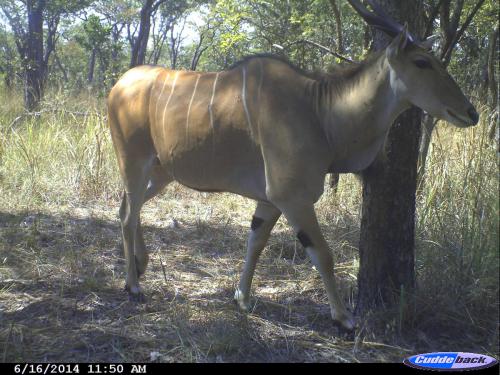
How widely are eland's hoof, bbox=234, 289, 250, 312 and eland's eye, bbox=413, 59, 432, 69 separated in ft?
5.91

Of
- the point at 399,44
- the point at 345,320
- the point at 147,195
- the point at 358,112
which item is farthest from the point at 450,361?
the point at 147,195

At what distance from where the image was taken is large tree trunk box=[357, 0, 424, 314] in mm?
3369

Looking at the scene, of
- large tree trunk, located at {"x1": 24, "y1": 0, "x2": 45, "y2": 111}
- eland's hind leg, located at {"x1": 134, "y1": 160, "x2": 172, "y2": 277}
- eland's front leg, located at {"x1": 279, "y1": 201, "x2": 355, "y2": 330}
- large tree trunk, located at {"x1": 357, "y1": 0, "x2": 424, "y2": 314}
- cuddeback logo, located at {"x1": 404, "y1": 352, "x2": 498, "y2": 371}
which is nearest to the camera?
cuddeback logo, located at {"x1": 404, "y1": 352, "x2": 498, "y2": 371}

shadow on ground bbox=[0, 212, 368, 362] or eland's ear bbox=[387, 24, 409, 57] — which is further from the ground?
eland's ear bbox=[387, 24, 409, 57]

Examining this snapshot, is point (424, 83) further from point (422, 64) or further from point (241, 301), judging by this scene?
point (241, 301)

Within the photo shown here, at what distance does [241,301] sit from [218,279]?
0.59 m

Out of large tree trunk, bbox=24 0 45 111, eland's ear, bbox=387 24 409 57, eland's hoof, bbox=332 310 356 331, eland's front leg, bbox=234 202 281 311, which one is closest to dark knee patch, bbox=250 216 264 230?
eland's front leg, bbox=234 202 281 311

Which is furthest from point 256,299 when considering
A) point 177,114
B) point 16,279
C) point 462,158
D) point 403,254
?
point 462,158

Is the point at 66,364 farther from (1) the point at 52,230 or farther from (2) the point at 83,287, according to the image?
(1) the point at 52,230

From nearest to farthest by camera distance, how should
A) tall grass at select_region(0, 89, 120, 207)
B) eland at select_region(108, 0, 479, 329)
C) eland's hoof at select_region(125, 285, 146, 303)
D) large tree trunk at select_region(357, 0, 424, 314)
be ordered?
eland at select_region(108, 0, 479, 329) → large tree trunk at select_region(357, 0, 424, 314) → eland's hoof at select_region(125, 285, 146, 303) → tall grass at select_region(0, 89, 120, 207)

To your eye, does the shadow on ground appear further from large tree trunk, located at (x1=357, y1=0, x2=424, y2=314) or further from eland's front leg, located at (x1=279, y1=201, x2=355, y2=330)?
large tree trunk, located at (x1=357, y1=0, x2=424, y2=314)

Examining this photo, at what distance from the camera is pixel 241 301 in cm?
379

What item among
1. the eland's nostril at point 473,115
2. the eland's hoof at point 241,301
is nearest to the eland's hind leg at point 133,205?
the eland's hoof at point 241,301

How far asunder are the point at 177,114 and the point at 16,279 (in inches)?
64.0
